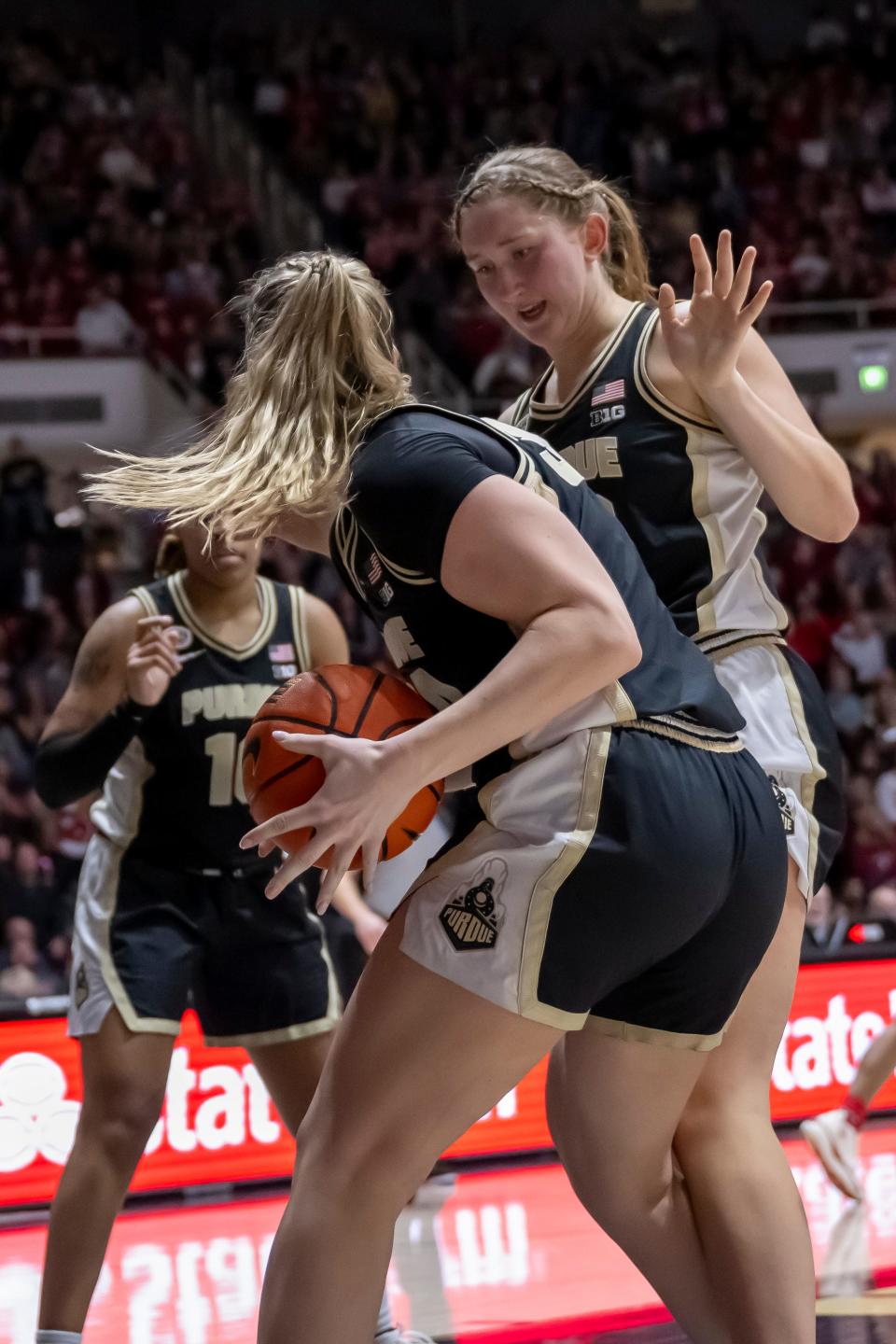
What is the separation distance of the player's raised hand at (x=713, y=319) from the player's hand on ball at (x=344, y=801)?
1190mm

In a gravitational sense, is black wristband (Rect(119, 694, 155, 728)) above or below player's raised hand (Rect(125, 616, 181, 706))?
below

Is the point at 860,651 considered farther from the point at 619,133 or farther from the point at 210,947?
the point at 210,947

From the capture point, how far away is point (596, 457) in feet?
10.7

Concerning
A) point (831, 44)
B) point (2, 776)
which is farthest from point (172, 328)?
point (831, 44)

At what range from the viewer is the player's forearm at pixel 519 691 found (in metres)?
2.26

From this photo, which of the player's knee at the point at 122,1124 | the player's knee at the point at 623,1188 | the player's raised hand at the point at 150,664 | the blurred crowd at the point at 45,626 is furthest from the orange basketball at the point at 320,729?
the blurred crowd at the point at 45,626

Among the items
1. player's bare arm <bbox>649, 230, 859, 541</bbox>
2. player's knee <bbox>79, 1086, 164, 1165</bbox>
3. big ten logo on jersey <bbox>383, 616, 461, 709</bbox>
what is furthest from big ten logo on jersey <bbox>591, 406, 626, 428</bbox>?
player's knee <bbox>79, 1086, 164, 1165</bbox>

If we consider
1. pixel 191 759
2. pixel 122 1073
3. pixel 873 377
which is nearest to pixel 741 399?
pixel 191 759

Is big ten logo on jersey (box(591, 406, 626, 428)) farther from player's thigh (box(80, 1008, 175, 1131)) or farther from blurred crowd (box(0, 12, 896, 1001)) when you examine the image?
blurred crowd (box(0, 12, 896, 1001))

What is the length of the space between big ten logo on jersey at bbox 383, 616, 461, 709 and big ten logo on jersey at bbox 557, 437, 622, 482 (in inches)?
31.3

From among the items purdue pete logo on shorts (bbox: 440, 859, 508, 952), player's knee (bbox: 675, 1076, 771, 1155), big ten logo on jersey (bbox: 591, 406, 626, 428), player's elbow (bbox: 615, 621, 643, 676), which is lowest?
player's knee (bbox: 675, 1076, 771, 1155)

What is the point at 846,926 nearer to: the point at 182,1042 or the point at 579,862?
the point at 182,1042

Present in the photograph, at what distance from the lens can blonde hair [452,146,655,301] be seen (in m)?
3.26

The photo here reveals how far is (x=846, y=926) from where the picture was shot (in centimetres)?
792
